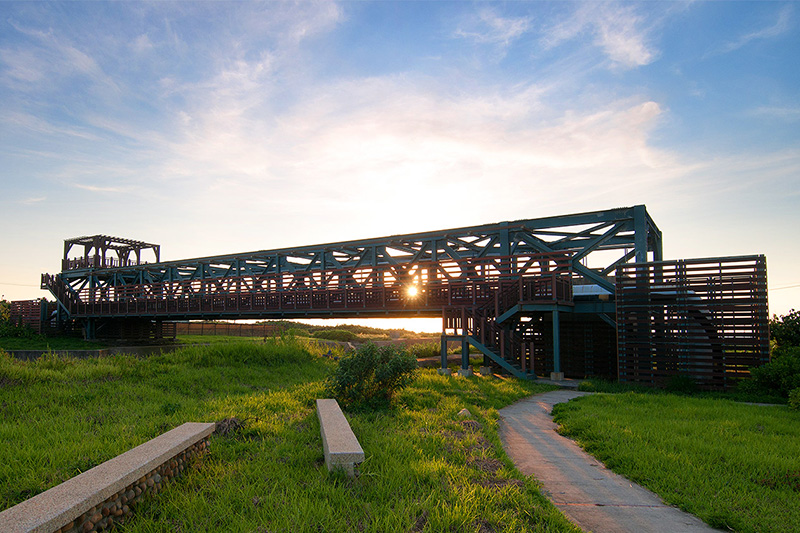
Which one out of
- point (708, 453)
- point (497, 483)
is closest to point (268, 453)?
point (497, 483)

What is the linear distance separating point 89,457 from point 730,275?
14.9 m

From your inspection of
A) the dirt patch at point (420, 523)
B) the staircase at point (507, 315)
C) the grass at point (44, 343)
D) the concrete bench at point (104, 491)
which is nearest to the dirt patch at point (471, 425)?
the dirt patch at point (420, 523)

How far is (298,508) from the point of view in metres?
4.19

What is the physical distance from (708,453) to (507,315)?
1013cm

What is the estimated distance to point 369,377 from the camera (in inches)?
366

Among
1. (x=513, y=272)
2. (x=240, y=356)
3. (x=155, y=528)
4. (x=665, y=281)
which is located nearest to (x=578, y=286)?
(x=513, y=272)

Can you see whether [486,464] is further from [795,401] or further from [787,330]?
[787,330]

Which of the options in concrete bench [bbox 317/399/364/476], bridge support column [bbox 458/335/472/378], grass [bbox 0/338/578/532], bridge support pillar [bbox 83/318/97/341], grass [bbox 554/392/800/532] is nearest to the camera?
grass [bbox 0/338/578/532]

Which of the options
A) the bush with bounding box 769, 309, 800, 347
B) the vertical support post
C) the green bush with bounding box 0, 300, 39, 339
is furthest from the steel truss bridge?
the green bush with bounding box 0, 300, 39, 339

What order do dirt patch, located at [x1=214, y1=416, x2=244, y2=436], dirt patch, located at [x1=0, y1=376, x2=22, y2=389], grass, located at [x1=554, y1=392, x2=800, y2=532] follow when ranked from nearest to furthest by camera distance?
grass, located at [x1=554, y1=392, x2=800, y2=532] → dirt patch, located at [x1=214, y1=416, x2=244, y2=436] → dirt patch, located at [x1=0, y1=376, x2=22, y2=389]

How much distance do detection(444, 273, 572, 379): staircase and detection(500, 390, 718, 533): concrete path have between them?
274 inches

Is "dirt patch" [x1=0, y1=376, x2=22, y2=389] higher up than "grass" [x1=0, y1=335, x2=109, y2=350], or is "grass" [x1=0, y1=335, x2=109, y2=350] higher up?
"dirt patch" [x1=0, y1=376, x2=22, y2=389]

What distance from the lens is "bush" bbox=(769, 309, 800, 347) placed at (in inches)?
566

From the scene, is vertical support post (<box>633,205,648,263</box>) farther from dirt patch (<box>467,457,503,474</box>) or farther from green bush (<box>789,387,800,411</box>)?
dirt patch (<box>467,457,503,474</box>)
